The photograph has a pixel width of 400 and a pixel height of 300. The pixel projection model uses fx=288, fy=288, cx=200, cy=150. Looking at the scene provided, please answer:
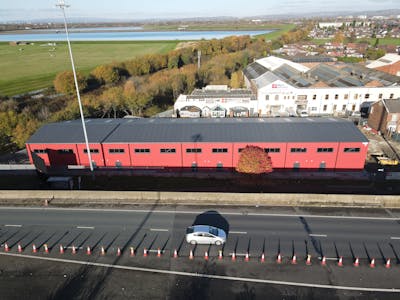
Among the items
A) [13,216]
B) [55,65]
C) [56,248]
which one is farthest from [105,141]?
[55,65]

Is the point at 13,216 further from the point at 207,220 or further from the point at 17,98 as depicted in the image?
the point at 17,98

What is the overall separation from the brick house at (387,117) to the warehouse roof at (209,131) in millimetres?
17137

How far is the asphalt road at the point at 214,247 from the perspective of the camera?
73.7 ft

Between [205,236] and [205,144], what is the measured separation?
19.5m

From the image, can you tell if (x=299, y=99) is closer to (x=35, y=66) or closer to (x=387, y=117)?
(x=387, y=117)

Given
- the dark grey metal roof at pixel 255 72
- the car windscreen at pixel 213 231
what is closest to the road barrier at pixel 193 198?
the car windscreen at pixel 213 231

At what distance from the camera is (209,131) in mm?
46188

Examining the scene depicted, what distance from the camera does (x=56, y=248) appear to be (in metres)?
26.7

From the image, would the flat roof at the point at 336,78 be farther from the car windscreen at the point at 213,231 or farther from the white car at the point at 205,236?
the white car at the point at 205,236

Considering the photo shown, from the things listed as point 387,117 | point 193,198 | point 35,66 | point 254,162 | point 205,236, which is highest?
point 254,162

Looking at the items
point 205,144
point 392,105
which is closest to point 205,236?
point 205,144

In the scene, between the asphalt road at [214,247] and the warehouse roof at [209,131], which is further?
the warehouse roof at [209,131]

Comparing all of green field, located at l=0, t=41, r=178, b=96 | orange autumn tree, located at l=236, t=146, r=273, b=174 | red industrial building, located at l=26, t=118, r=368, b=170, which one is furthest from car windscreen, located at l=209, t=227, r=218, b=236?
green field, located at l=0, t=41, r=178, b=96

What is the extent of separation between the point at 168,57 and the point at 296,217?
130 m
